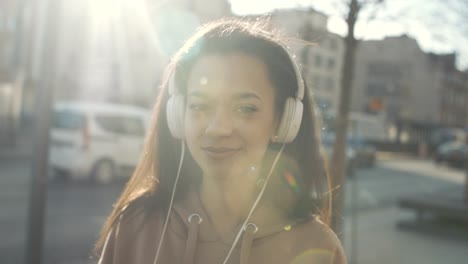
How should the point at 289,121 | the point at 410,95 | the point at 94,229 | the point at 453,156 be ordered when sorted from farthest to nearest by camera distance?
the point at 410,95, the point at 453,156, the point at 94,229, the point at 289,121

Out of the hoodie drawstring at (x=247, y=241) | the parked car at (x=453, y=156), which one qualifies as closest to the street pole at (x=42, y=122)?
the hoodie drawstring at (x=247, y=241)

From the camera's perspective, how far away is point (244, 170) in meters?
1.37

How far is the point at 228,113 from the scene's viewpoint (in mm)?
1342

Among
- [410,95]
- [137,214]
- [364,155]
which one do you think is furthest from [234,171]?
[410,95]

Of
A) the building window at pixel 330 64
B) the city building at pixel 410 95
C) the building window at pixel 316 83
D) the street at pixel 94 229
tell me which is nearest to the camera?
the building window at pixel 316 83

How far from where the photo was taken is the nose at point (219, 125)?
1315 millimetres

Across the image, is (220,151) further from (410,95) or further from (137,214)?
(410,95)

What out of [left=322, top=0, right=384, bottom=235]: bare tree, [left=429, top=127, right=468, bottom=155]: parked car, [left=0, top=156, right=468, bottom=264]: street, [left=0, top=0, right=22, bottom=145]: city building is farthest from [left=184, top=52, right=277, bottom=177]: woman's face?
[left=429, top=127, right=468, bottom=155]: parked car

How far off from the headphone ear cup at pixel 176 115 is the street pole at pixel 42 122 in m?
3.03

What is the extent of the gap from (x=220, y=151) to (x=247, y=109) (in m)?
0.12

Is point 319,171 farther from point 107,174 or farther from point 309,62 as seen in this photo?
point 107,174

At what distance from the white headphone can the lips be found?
0.49 feet

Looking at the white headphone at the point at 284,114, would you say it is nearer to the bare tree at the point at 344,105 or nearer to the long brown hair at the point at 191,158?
the long brown hair at the point at 191,158

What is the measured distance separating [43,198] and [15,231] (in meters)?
3.06
